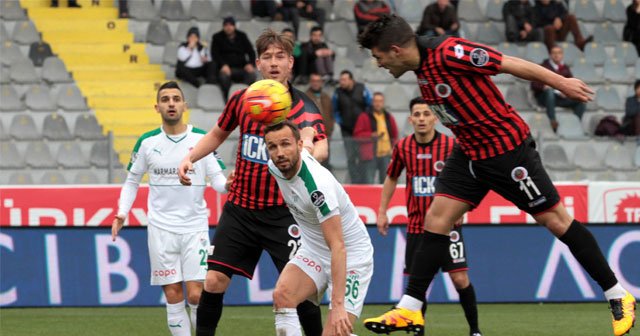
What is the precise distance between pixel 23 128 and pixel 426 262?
10.8 meters

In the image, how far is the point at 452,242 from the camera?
10344mm

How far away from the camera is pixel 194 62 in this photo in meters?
18.4

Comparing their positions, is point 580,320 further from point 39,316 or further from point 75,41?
point 75,41

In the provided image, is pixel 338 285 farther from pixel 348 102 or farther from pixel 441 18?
pixel 441 18

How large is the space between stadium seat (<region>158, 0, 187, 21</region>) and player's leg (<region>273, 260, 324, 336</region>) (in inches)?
520

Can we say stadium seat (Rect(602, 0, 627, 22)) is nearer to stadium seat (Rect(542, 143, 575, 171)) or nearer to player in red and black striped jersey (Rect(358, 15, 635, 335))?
stadium seat (Rect(542, 143, 575, 171))

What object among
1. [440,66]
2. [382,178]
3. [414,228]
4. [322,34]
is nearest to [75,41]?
[322,34]

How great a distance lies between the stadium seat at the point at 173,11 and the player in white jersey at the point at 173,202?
10.3 meters

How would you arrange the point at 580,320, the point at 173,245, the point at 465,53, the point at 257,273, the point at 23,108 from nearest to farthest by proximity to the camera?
the point at 465,53 → the point at 173,245 → the point at 580,320 → the point at 257,273 → the point at 23,108

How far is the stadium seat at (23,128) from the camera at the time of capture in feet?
56.0

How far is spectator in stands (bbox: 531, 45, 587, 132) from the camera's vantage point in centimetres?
1828

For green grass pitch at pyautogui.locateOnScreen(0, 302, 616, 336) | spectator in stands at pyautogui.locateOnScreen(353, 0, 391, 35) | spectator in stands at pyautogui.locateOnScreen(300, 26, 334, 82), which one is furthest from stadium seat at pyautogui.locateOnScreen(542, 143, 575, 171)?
spectator in stands at pyautogui.locateOnScreen(353, 0, 391, 35)

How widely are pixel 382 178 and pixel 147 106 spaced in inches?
224

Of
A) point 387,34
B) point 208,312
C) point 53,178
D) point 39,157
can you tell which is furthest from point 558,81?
point 39,157
